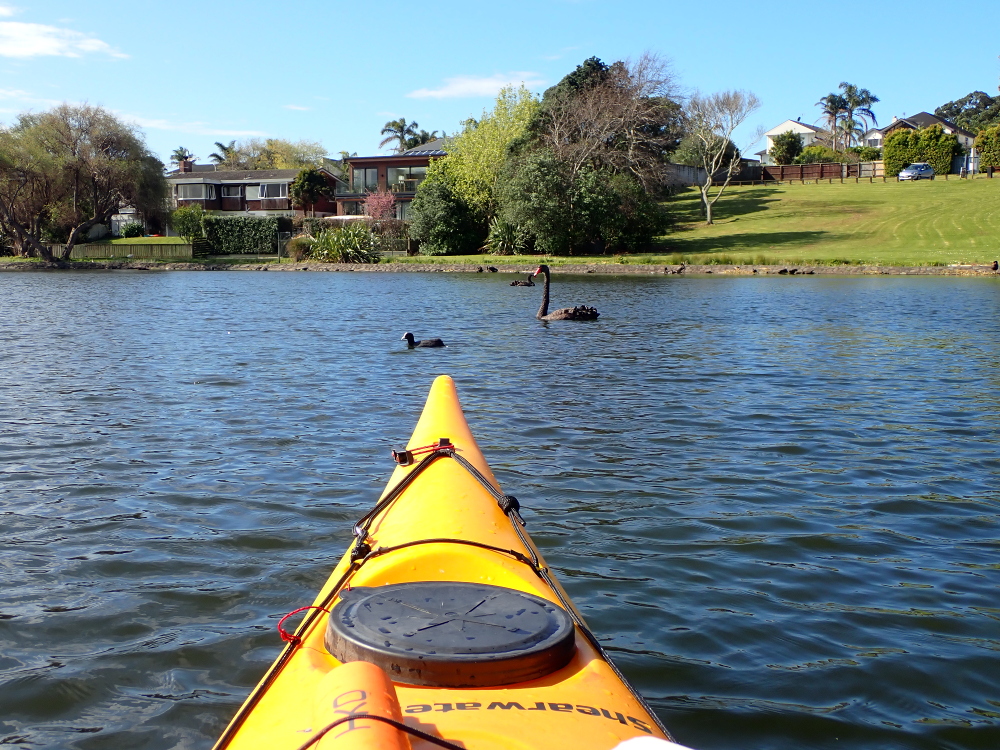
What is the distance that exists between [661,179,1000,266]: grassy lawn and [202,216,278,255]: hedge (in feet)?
73.2

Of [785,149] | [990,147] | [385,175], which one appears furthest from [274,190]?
[990,147]

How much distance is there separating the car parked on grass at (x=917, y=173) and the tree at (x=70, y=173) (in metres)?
48.1

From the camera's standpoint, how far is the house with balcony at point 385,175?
2281 inches

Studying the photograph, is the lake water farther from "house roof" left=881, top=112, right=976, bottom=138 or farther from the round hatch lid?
"house roof" left=881, top=112, right=976, bottom=138

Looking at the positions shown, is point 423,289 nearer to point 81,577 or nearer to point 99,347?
point 99,347

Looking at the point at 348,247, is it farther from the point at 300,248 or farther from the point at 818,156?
the point at 818,156

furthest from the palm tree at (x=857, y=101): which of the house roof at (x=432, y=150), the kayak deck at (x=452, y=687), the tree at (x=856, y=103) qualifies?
the kayak deck at (x=452, y=687)

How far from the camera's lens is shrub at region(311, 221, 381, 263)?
42688mm

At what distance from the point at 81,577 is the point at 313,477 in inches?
75.5

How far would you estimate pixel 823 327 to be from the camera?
→ 1619 cm

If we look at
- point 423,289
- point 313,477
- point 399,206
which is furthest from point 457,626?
point 399,206

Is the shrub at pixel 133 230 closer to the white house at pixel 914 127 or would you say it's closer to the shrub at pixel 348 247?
the shrub at pixel 348 247

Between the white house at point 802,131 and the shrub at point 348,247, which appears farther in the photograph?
the white house at point 802,131

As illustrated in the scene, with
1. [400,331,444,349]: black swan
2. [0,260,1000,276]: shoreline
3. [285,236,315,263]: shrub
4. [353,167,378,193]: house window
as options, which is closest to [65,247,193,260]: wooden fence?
[0,260,1000,276]: shoreline
